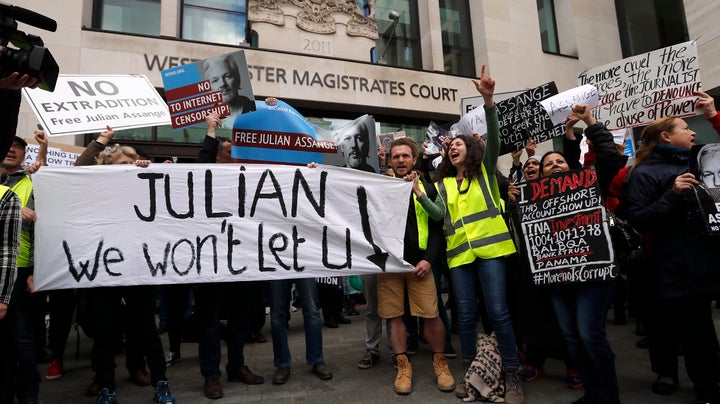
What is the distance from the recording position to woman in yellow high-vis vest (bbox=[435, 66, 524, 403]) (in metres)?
3.18

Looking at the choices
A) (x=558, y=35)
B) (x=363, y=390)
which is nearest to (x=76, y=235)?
(x=363, y=390)

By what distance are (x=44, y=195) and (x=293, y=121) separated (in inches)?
82.4

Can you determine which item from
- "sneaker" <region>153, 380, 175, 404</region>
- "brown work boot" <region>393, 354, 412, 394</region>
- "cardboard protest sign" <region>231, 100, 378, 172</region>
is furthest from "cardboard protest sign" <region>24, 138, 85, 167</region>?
"brown work boot" <region>393, 354, 412, 394</region>

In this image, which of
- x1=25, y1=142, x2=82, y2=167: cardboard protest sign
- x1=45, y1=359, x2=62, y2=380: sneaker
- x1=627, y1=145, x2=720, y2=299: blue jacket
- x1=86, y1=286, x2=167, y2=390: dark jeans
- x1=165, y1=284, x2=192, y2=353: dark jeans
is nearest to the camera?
x1=627, y1=145, x2=720, y2=299: blue jacket

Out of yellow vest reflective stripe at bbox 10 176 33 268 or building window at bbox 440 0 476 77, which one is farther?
building window at bbox 440 0 476 77

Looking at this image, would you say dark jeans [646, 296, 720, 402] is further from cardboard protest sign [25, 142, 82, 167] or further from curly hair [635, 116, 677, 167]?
cardboard protest sign [25, 142, 82, 167]

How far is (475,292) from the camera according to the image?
3373mm

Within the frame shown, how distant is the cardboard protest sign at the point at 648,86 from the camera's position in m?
4.30

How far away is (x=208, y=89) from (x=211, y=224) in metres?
1.74

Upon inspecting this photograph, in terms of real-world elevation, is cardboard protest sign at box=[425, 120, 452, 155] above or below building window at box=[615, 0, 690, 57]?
below

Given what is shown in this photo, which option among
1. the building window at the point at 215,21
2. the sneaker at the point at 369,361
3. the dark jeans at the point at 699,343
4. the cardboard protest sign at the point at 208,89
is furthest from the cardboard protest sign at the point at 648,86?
the building window at the point at 215,21

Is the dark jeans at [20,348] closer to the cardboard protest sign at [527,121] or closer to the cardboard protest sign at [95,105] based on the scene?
the cardboard protest sign at [95,105]

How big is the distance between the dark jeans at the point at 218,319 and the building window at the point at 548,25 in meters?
11.6

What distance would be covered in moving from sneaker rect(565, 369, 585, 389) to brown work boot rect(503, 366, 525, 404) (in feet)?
1.54
